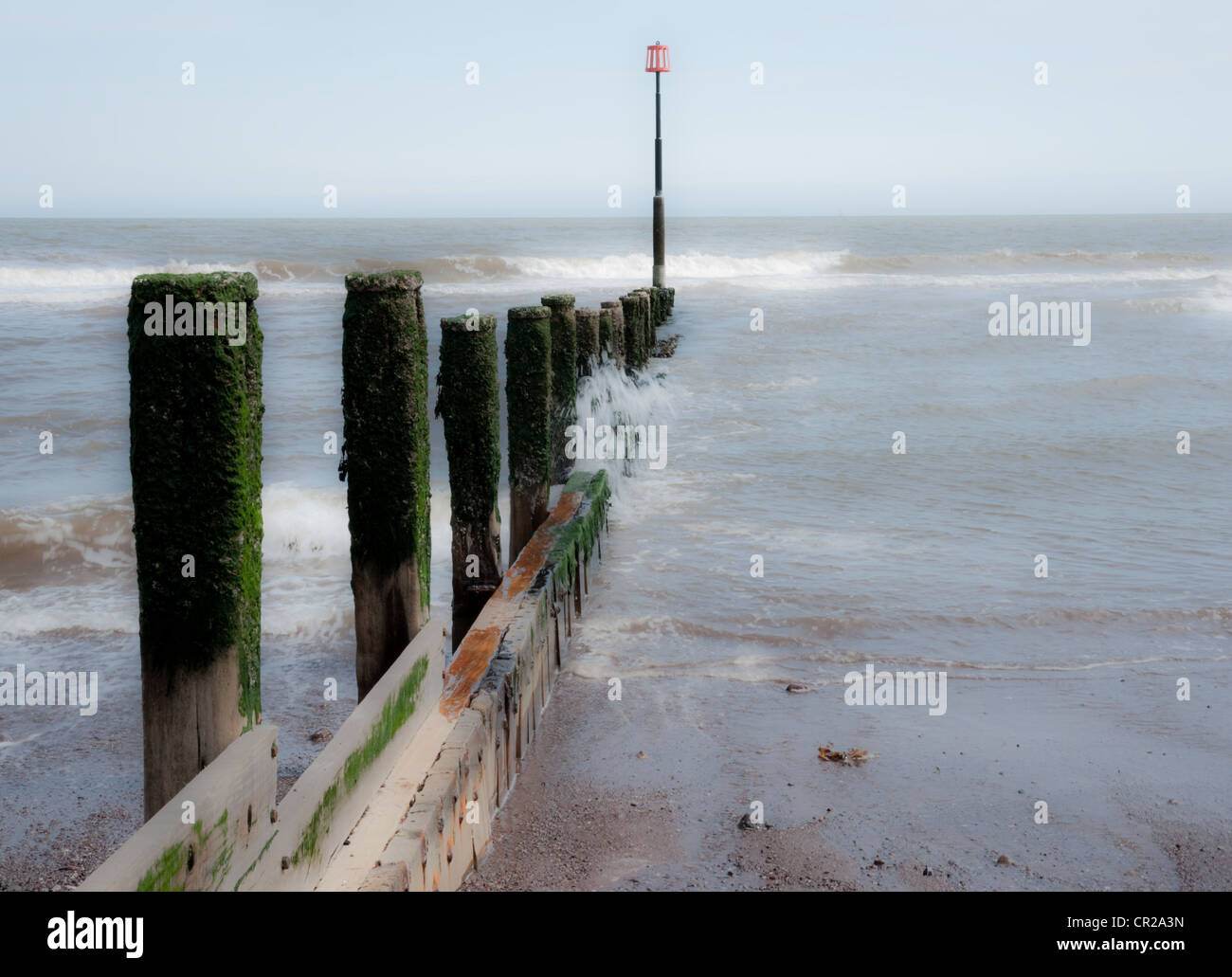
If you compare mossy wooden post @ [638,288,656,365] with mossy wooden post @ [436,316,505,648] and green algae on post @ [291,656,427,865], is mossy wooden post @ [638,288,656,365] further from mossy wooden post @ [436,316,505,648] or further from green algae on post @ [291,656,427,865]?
green algae on post @ [291,656,427,865]

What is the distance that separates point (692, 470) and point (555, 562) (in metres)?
5.40

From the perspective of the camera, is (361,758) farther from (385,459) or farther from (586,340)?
(586,340)

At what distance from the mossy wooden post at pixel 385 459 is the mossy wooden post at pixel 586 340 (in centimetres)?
531

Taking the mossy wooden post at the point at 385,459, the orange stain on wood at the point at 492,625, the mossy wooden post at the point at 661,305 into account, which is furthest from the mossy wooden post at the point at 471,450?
the mossy wooden post at the point at 661,305

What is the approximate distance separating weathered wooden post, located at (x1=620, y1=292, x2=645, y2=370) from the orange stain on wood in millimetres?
8631

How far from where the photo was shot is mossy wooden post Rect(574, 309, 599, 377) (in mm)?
9641

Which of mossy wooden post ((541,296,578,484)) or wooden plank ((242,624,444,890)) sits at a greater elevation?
mossy wooden post ((541,296,578,484))

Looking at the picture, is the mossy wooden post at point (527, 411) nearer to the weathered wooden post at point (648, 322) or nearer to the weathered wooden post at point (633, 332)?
the weathered wooden post at point (633, 332)

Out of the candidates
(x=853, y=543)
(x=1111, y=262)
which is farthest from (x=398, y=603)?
(x=1111, y=262)

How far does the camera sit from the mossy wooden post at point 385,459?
4.04 meters

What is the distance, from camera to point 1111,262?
173ft

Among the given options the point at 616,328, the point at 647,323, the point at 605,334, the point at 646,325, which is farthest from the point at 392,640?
the point at 647,323

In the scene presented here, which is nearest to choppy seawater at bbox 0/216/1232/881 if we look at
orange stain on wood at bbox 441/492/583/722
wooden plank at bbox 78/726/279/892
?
orange stain on wood at bbox 441/492/583/722
